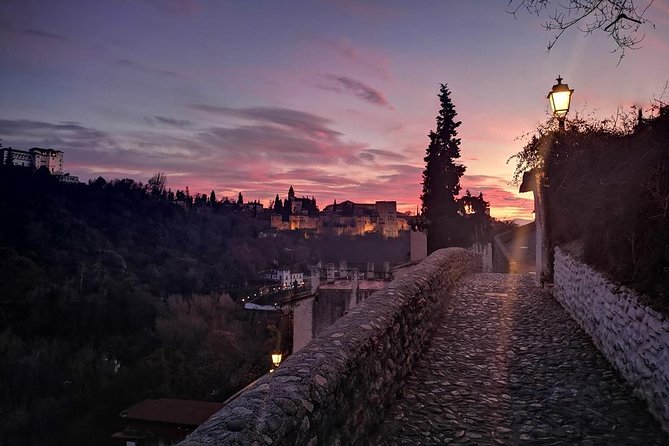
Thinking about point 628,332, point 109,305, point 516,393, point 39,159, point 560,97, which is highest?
point 39,159

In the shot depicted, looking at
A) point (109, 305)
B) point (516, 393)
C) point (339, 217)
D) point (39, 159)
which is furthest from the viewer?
point (339, 217)

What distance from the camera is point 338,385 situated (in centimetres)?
345

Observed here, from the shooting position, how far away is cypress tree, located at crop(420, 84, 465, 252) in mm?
26109

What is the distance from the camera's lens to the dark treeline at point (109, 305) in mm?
38750

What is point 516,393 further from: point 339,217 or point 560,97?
point 339,217

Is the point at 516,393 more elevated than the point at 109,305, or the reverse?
the point at 516,393

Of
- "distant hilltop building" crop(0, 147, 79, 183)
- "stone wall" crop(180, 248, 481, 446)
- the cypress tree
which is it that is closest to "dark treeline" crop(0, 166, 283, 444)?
"distant hilltop building" crop(0, 147, 79, 183)

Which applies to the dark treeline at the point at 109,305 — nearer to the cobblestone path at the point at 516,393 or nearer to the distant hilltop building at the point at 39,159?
the distant hilltop building at the point at 39,159

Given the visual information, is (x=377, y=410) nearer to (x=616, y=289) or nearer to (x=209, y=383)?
(x=616, y=289)

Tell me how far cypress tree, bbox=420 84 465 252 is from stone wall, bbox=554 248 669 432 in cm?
1844

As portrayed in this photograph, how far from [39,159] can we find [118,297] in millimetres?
52363

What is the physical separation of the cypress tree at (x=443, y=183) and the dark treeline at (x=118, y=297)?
16660 millimetres

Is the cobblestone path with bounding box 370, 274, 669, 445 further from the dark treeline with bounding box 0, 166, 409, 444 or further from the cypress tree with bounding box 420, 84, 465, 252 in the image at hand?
the dark treeline with bounding box 0, 166, 409, 444

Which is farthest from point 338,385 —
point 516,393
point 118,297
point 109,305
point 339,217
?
point 339,217
